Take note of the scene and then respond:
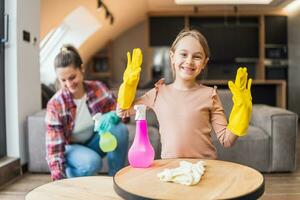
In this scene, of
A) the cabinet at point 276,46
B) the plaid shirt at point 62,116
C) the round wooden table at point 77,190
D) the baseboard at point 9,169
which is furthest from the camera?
the cabinet at point 276,46

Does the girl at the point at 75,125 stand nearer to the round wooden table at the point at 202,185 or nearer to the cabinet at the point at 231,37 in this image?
the round wooden table at the point at 202,185

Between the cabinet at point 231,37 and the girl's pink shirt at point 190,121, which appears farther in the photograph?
the cabinet at point 231,37

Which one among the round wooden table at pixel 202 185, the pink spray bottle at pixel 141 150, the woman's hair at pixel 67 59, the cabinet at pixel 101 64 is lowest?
the round wooden table at pixel 202 185

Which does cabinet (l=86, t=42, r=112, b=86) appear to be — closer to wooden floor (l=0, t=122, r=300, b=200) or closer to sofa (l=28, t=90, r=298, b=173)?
sofa (l=28, t=90, r=298, b=173)

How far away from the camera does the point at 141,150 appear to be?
1.31 meters

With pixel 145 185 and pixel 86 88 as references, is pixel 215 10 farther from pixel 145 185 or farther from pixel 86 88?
pixel 145 185

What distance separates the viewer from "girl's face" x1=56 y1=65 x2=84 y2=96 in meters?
1.86

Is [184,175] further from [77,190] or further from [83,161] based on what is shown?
[83,161]

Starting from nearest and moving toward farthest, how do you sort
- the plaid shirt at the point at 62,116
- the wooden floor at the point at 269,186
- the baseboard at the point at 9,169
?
the plaid shirt at the point at 62,116 → the wooden floor at the point at 269,186 → the baseboard at the point at 9,169

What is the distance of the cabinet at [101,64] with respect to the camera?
722 centimetres

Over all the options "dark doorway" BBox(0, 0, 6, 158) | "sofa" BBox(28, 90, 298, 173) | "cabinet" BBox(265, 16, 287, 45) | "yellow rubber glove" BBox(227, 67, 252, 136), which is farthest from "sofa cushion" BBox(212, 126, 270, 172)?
"cabinet" BBox(265, 16, 287, 45)

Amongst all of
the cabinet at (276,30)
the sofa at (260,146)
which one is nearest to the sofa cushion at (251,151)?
the sofa at (260,146)

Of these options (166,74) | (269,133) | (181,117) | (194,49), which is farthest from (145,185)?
(166,74)

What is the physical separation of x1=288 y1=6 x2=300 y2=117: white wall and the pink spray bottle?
556 cm
